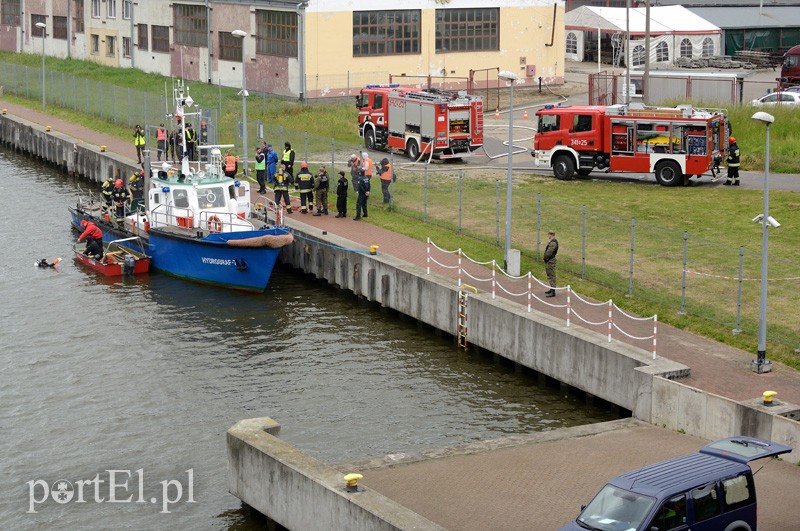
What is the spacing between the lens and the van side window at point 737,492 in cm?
1858

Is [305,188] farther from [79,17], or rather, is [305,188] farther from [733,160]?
[79,17]

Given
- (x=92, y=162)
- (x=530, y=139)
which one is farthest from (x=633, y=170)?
(x=92, y=162)

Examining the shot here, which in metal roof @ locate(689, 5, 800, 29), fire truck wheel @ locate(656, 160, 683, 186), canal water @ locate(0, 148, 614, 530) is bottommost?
canal water @ locate(0, 148, 614, 530)

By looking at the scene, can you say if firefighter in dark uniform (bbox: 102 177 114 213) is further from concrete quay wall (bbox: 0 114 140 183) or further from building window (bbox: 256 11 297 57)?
building window (bbox: 256 11 297 57)

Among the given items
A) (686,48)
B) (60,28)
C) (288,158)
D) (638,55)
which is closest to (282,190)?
(288,158)

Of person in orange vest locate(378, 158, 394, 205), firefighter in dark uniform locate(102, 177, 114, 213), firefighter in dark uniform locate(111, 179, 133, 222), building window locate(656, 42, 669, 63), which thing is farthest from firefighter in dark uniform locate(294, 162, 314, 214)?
building window locate(656, 42, 669, 63)

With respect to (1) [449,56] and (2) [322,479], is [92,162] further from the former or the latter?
(2) [322,479]

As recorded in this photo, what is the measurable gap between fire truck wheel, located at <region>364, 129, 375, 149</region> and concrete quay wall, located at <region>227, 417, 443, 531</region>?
105 ft

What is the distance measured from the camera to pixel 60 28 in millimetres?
84875

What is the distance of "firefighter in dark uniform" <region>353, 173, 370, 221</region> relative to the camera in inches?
1571

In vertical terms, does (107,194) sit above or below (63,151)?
below

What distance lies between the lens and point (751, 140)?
51219 millimetres

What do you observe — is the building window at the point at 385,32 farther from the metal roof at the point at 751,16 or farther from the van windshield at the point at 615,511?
the van windshield at the point at 615,511

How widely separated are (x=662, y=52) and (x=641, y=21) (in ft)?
7.59
